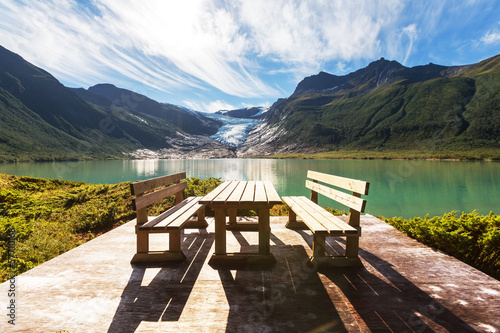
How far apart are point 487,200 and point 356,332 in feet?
69.0

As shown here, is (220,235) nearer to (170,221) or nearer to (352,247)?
(170,221)

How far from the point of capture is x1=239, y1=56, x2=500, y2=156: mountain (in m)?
105

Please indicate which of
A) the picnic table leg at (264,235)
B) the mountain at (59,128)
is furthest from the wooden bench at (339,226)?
the mountain at (59,128)

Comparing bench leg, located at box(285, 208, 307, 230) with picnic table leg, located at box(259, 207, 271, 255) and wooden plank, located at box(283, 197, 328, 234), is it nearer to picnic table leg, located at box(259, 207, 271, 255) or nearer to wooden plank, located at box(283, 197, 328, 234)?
wooden plank, located at box(283, 197, 328, 234)

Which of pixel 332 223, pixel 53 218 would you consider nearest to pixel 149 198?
pixel 332 223

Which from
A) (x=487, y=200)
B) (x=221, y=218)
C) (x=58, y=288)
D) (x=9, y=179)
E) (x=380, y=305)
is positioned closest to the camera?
(x=380, y=305)

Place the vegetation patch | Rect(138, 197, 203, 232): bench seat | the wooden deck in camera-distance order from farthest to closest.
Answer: the vegetation patch, Rect(138, 197, 203, 232): bench seat, the wooden deck

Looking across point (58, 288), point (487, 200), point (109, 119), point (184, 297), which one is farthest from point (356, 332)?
point (109, 119)

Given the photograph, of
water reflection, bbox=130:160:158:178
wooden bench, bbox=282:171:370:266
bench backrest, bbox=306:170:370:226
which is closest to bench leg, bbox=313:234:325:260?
wooden bench, bbox=282:171:370:266

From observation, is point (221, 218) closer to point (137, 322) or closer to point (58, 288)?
point (137, 322)

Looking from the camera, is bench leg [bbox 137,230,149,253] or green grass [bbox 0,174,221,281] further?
green grass [bbox 0,174,221,281]

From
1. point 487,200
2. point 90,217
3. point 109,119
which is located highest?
point 109,119

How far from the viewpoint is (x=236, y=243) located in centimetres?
447

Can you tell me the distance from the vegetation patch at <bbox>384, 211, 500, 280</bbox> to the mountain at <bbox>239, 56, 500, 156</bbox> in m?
119
